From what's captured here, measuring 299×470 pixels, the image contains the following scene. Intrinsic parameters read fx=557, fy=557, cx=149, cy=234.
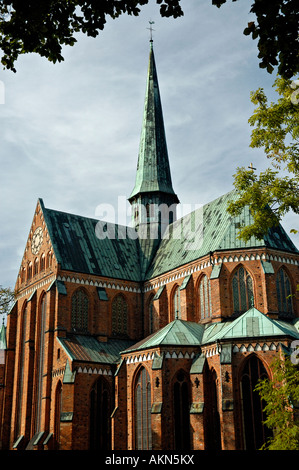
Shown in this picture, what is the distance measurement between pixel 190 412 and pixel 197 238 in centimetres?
Result: 1449

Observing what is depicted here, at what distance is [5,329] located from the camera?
160 feet

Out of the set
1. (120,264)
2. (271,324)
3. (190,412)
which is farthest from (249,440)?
(120,264)

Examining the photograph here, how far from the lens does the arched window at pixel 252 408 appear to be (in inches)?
1120

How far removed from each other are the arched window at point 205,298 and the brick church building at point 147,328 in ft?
0.24

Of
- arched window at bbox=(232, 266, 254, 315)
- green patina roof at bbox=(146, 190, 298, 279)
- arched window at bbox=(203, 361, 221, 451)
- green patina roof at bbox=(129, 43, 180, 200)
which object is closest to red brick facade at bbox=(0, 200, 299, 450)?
arched window at bbox=(203, 361, 221, 451)

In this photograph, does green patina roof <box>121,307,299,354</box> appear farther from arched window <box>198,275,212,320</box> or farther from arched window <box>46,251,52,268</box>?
arched window <box>46,251,52,268</box>

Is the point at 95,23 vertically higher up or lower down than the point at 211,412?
higher up

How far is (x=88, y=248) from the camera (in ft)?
146

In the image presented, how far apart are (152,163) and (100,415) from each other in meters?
24.6

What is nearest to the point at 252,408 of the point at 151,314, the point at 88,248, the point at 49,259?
the point at 151,314

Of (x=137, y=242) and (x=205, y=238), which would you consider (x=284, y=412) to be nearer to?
(x=205, y=238)

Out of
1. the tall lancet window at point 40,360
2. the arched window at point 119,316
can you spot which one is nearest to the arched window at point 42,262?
the tall lancet window at point 40,360

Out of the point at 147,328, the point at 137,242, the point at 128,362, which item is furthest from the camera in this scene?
the point at 137,242

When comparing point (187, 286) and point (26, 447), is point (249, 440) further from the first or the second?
A: point (26, 447)
